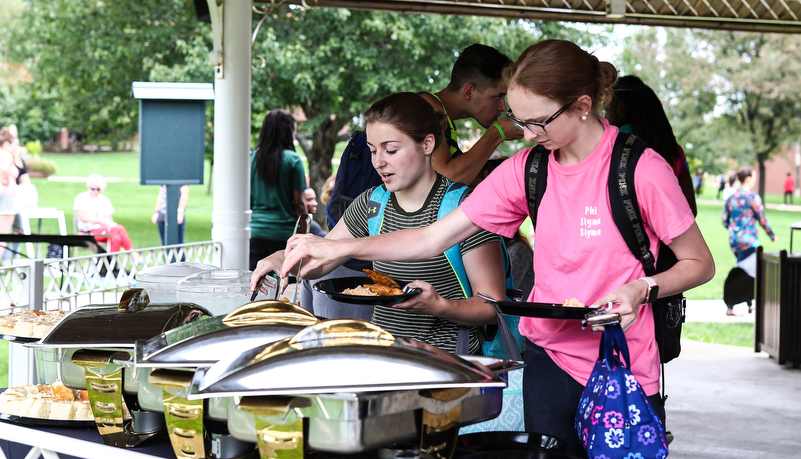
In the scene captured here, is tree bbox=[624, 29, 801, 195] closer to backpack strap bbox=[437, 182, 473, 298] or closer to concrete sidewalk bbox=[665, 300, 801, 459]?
concrete sidewalk bbox=[665, 300, 801, 459]

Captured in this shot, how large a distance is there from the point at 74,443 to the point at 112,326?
0.21m

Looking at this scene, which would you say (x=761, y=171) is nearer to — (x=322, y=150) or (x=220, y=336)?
(x=322, y=150)

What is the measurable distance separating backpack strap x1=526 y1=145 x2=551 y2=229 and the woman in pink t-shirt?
15 mm

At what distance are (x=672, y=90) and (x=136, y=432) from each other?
24169mm

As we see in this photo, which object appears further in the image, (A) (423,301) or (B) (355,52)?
(B) (355,52)

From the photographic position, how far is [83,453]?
127 cm

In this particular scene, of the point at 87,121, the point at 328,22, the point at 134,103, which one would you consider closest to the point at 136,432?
the point at 328,22

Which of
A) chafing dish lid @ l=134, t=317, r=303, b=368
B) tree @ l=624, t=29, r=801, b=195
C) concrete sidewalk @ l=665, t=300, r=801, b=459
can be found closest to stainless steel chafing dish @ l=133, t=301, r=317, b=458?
chafing dish lid @ l=134, t=317, r=303, b=368

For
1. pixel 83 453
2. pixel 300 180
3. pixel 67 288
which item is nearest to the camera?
pixel 83 453

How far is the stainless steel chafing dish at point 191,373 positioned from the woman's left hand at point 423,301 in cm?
48

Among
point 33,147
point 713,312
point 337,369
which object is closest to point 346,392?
point 337,369

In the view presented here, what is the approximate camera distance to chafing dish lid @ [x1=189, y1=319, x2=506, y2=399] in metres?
0.99

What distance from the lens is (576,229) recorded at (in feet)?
4.81

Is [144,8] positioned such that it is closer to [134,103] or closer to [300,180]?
[134,103]
